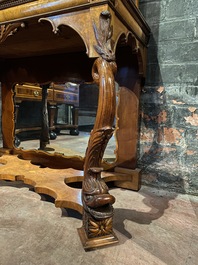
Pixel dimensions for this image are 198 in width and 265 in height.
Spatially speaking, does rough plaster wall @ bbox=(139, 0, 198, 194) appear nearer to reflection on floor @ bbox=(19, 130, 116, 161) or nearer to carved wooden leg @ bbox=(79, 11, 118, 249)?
reflection on floor @ bbox=(19, 130, 116, 161)

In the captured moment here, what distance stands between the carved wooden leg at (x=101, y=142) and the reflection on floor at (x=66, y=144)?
3.05 feet

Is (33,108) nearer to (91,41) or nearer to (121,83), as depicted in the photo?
(121,83)

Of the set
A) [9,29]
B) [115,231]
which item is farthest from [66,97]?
[115,231]

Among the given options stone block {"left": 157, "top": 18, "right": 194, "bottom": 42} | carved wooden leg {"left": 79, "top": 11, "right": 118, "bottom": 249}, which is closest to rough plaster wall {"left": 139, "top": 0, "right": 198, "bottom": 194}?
stone block {"left": 157, "top": 18, "right": 194, "bottom": 42}

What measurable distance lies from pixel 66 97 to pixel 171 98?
3.79ft

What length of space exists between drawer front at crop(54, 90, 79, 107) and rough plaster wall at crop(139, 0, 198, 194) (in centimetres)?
85

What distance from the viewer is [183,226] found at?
1.01 m

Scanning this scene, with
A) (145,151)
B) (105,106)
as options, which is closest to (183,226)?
(145,151)

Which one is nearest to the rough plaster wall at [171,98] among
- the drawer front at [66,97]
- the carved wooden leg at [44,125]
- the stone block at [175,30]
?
the stone block at [175,30]

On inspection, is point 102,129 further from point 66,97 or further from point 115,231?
point 66,97

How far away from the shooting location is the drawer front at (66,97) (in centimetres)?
212

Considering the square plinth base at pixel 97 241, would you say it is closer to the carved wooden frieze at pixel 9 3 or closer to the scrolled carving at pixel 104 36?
the scrolled carving at pixel 104 36

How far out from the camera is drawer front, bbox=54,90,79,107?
2.12 meters

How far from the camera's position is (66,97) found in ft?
7.13
